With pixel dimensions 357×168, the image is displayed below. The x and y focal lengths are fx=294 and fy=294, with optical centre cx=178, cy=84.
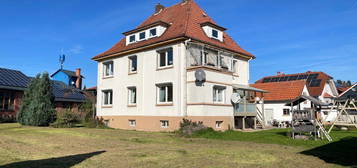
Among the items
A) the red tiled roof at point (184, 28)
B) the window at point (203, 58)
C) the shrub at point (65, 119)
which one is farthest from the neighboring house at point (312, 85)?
the shrub at point (65, 119)

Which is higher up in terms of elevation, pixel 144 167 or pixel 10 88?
pixel 10 88

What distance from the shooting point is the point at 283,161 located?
888cm

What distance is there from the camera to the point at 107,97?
27.2 m

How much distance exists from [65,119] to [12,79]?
14.2 meters

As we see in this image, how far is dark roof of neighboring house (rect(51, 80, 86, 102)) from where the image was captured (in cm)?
3657

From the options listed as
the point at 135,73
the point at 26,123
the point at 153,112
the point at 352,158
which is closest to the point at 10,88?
the point at 26,123

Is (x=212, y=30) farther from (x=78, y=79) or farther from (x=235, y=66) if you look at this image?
(x=78, y=79)

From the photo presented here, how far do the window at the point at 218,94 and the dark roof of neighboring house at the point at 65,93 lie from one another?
74.3 ft

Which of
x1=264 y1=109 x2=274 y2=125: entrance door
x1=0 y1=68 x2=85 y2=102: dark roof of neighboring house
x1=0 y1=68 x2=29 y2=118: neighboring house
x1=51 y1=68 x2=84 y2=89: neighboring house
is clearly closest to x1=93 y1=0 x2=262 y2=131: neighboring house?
x1=264 y1=109 x2=274 y2=125: entrance door

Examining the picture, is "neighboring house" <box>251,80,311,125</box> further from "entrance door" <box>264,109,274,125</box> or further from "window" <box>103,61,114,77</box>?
"window" <box>103,61,114,77</box>

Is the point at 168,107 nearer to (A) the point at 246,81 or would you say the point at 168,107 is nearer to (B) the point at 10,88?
(A) the point at 246,81

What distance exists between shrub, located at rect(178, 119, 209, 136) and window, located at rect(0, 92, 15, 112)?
21839 millimetres

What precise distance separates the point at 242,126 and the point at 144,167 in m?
17.4

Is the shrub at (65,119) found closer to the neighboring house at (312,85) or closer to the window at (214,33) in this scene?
the window at (214,33)
